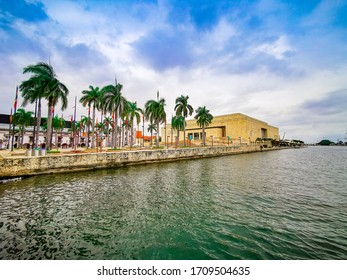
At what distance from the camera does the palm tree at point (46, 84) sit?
23203 millimetres

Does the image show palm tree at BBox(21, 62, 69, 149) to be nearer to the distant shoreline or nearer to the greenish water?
the distant shoreline

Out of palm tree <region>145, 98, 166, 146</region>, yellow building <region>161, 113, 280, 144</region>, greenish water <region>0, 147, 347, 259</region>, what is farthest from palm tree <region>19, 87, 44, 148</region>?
yellow building <region>161, 113, 280, 144</region>

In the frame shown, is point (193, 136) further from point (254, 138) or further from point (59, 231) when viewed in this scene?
point (59, 231)

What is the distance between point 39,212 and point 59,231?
109 inches

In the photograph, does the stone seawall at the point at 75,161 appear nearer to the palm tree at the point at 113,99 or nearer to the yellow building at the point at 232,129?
the palm tree at the point at 113,99

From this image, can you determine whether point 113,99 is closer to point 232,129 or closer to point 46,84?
point 46,84

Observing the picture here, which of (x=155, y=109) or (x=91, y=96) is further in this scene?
(x=155, y=109)

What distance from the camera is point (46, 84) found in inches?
935

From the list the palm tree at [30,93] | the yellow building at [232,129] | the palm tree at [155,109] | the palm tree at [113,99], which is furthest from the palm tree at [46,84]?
the yellow building at [232,129]

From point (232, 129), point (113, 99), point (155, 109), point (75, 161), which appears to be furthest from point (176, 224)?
point (232, 129)

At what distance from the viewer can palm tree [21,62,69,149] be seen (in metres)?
23.2
